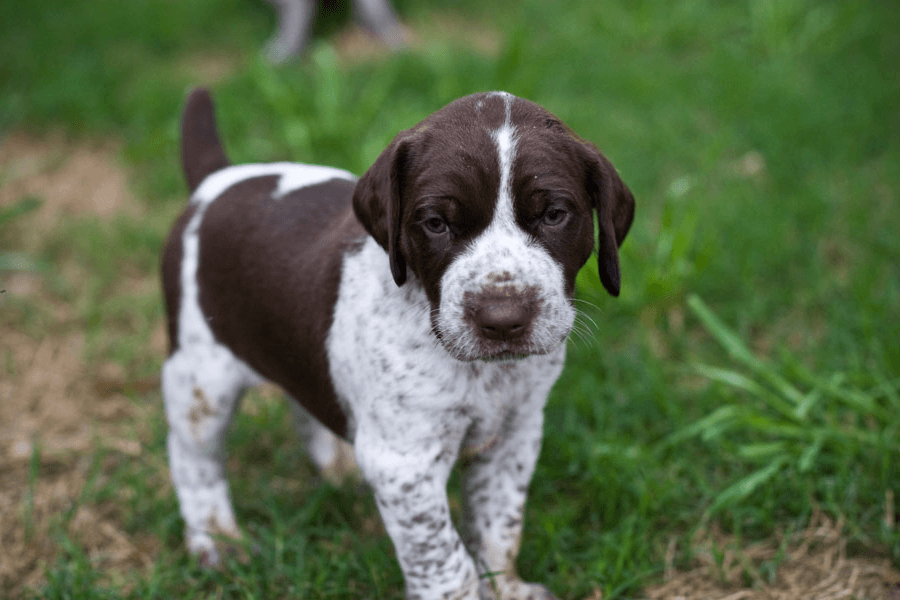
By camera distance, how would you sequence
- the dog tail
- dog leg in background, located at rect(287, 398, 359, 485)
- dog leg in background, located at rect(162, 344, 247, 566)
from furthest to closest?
dog leg in background, located at rect(287, 398, 359, 485) → the dog tail → dog leg in background, located at rect(162, 344, 247, 566)

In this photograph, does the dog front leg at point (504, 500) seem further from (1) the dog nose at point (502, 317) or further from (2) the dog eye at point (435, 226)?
(2) the dog eye at point (435, 226)

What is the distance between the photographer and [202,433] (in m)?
3.04

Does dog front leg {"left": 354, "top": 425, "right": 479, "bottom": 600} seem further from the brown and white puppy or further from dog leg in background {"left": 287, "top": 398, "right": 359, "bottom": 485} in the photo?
dog leg in background {"left": 287, "top": 398, "right": 359, "bottom": 485}

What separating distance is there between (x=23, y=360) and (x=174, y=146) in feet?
7.18

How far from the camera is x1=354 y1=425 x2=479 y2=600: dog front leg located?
94.7 inches

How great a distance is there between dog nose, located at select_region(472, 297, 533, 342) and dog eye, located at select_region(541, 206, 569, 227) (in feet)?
0.78

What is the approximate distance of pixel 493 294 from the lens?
7.02ft

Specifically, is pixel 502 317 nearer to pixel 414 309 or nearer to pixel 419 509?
pixel 414 309

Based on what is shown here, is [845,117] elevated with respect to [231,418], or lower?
elevated

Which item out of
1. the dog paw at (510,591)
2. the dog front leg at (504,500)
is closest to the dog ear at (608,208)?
the dog front leg at (504,500)

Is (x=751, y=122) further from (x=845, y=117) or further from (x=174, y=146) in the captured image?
(x=174, y=146)

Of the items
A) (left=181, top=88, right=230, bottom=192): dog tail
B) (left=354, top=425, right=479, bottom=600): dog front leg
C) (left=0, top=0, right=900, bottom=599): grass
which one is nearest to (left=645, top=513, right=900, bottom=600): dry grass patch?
(left=0, top=0, right=900, bottom=599): grass

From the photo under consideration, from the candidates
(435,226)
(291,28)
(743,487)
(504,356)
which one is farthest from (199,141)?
(291,28)

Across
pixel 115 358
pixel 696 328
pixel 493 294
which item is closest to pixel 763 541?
pixel 696 328
